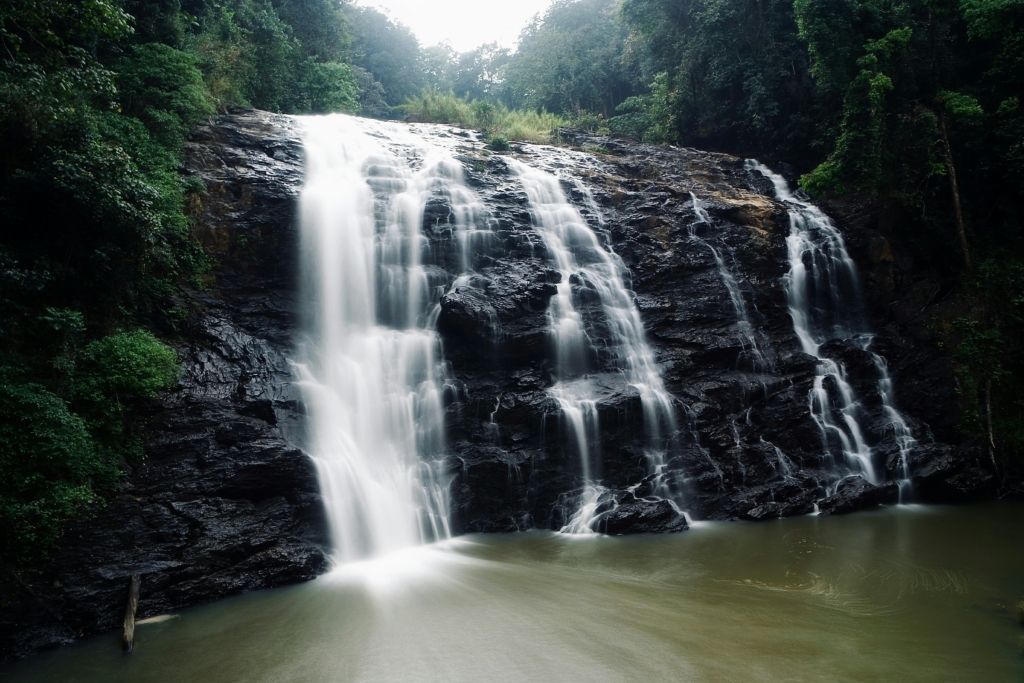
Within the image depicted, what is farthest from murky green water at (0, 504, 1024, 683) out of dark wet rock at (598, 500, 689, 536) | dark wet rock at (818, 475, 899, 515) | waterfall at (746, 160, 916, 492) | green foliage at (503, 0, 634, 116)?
green foliage at (503, 0, 634, 116)

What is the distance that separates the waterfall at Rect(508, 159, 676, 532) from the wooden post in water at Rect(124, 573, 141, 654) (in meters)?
6.68

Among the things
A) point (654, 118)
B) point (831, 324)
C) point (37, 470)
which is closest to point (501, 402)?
point (37, 470)

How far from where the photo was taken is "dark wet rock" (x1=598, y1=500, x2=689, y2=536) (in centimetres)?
1106

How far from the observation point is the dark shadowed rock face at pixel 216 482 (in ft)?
25.4

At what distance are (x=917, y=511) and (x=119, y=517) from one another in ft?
43.7

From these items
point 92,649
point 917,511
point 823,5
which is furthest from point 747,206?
point 92,649

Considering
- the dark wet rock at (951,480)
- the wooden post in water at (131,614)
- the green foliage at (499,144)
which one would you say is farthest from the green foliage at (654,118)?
the wooden post in water at (131,614)

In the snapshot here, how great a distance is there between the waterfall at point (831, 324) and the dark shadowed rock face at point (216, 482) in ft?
34.6

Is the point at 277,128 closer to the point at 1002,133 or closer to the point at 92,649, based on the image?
the point at 92,649

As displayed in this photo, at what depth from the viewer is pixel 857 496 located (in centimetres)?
1189

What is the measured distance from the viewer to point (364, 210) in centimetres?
1464

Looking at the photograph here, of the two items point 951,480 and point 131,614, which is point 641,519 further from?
point 131,614

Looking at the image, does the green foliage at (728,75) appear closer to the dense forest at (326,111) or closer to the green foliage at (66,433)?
the dense forest at (326,111)

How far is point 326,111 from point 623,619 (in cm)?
2073
